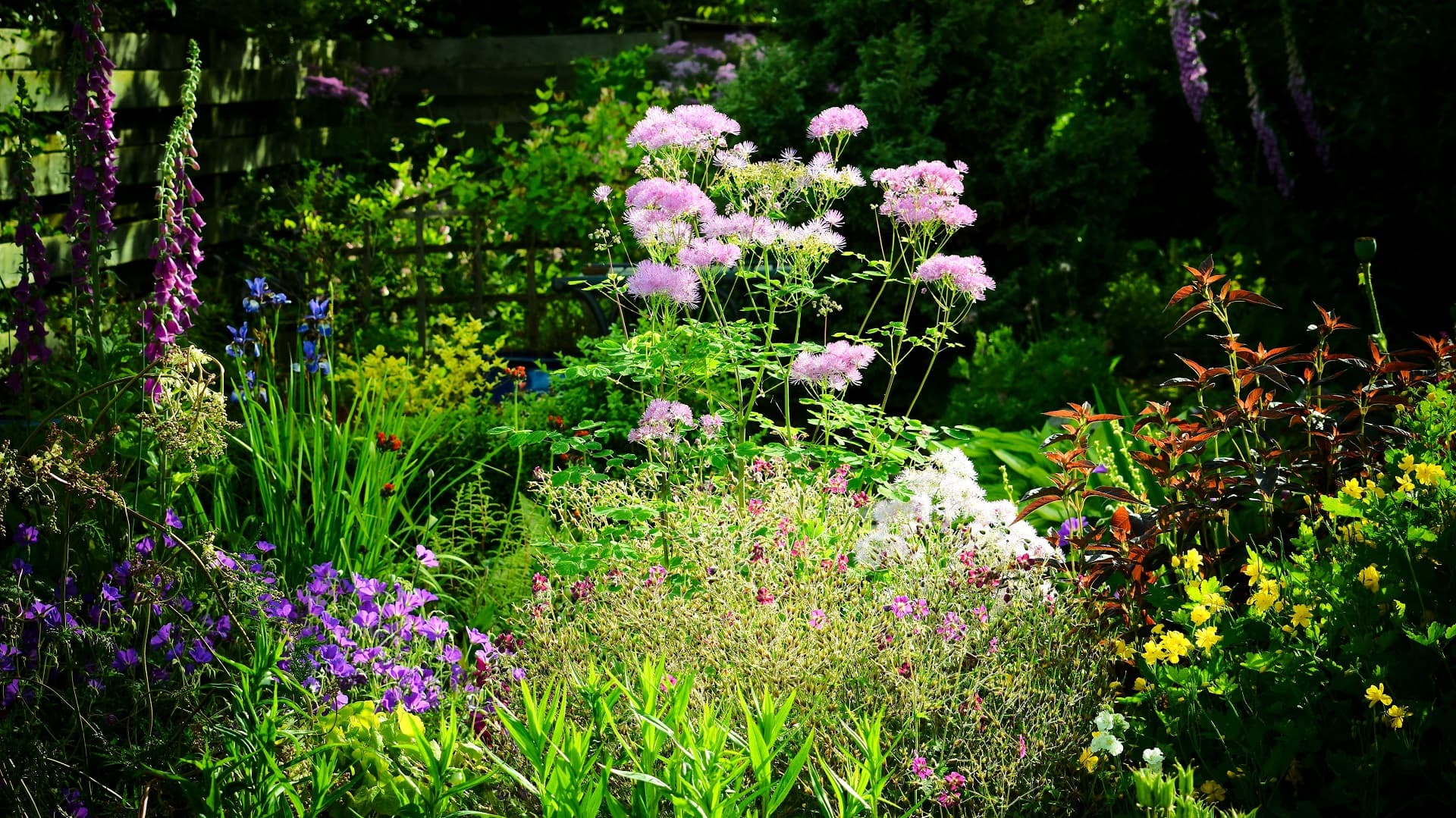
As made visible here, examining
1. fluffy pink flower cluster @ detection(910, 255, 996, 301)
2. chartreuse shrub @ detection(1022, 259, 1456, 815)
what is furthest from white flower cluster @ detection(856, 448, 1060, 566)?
fluffy pink flower cluster @ detection(910, 255, 996, 301)

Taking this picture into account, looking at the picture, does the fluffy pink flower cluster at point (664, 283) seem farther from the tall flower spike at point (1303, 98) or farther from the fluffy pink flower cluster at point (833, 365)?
the tall flower spike at point (1303, 98)

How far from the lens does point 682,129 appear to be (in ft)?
8.98

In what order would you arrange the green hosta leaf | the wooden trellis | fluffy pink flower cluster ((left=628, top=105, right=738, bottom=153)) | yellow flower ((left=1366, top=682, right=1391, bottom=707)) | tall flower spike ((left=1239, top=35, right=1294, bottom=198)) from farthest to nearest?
the wooden trellis, tall flower spike ((left=1239, top=35, right=1294, bottom=198)), fluffy pink flower cluster ((left=628, top=105, right=738, bottom=153)), the green hosta leaf, yellow flower ((left=1366, top=682, right=1391, bottom=707))

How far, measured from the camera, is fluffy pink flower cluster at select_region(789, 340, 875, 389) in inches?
105

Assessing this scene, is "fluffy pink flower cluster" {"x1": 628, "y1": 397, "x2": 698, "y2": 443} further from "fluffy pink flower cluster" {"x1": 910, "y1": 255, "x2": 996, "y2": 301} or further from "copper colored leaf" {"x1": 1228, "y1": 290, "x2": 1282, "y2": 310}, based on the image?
"copper colored leaf" {"x1": 1228, "y1": 290, "x2": 1282, "y2": 310}

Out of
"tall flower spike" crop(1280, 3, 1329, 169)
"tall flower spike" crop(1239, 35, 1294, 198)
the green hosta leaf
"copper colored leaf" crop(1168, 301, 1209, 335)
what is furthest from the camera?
"tall flower spike" crop(1239, 35, 1294, 198)

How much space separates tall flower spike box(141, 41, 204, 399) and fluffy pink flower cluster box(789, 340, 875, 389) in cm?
131

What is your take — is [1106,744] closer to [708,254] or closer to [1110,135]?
[708,254]

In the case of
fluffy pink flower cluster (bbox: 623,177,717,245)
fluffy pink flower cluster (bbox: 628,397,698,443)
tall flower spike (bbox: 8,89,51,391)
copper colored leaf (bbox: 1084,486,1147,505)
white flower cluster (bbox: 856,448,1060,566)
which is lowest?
white flower cluster (bbox: 856,448,1060,566)

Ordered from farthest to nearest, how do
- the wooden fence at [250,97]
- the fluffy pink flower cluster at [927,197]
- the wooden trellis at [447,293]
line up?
the wooden trellis at [447,293]
the wooden fence at [250,97]
the fluffy pink flower cluster at [927,197]

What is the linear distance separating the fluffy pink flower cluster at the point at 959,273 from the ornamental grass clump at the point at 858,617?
0.40 meters

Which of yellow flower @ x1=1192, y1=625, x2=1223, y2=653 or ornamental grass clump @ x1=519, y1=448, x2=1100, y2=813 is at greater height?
yellow flower @ x1=1192, y1=625, x2=1223, y2=653

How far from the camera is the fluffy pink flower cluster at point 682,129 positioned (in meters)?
2.71

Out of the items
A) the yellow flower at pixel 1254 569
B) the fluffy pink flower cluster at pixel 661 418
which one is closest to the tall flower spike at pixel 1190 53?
the fluffy pink flower cluster at pixel 661 418
